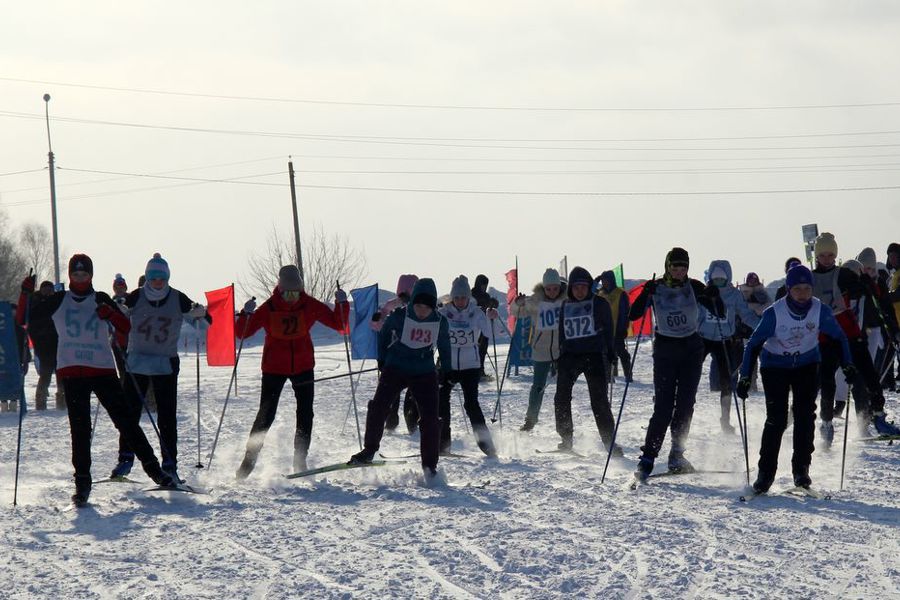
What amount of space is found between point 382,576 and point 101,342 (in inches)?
141

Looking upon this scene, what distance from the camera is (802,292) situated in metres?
8.65

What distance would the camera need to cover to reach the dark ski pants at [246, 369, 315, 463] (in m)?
10.1

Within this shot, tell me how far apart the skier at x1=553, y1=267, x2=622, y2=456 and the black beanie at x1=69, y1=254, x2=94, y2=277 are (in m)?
4.23

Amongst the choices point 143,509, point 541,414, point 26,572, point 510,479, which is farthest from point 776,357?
point 541,414

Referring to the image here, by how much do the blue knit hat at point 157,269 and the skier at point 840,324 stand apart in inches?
215

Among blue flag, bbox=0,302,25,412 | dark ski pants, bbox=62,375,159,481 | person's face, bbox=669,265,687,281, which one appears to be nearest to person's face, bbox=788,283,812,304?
person's face, bbox=669,265,687,281

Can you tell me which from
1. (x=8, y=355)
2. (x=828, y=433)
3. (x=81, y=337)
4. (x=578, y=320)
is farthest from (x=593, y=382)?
(x=8, y=355)

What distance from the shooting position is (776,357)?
8727 millimetres

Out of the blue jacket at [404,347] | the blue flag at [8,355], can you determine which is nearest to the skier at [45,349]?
the blue flag at [8,355]

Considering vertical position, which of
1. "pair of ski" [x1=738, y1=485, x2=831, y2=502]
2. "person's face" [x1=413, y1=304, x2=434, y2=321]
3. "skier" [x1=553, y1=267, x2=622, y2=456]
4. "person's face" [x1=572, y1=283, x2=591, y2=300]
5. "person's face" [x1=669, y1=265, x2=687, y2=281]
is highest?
"person's face" [x1=669, y1=265, x2=687, y2=281]

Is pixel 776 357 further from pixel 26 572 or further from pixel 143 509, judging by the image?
pixel 26 572

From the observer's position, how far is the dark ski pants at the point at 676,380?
9602 millimetres

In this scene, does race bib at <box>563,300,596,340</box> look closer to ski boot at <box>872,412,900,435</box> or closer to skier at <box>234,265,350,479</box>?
skier at <box>234,265,350,479</box>

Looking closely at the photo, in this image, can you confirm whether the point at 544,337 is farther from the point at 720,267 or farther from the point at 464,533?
the point at 464,533
